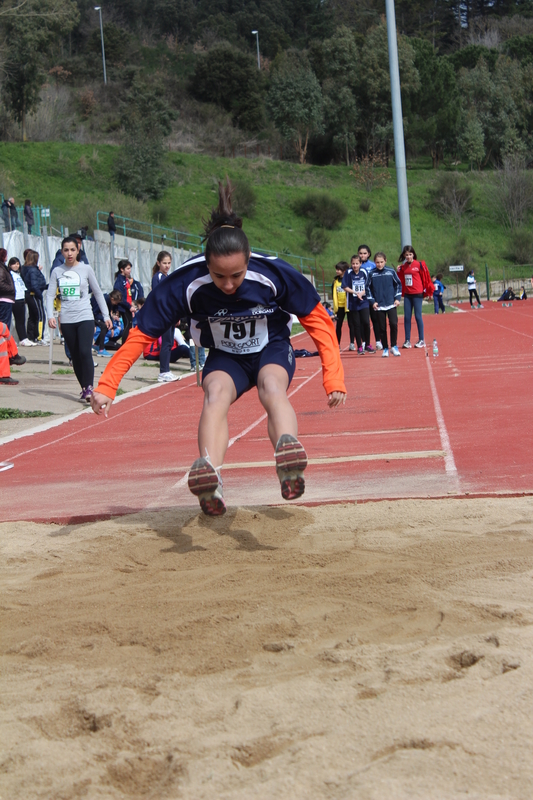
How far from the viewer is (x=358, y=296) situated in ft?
48.8

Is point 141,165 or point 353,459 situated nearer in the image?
point 353,459

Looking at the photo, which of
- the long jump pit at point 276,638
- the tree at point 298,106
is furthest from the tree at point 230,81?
the long jump pit at point 276,638

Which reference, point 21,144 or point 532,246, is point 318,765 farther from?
point 532,246

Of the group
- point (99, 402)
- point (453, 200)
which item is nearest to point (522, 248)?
point (453, 200)

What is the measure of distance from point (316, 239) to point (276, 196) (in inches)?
234

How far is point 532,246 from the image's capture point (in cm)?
5641

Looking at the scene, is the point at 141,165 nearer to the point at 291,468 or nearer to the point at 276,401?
the point at 276,401

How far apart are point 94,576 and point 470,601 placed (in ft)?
5.47

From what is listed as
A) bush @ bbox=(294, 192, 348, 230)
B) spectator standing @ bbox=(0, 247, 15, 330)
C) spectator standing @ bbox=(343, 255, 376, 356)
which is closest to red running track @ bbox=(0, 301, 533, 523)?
spectator standing @ bbox=(0, 247, 15, 330)

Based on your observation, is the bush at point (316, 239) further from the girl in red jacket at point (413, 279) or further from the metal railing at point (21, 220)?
the girl in red jacket at point (413, 279)

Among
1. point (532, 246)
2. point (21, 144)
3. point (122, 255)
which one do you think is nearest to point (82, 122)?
point (21, 144)

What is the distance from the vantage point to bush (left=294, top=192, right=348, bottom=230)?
54906 mm

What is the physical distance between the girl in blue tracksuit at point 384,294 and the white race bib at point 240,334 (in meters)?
10.4

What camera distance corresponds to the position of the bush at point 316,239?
2048 inches
